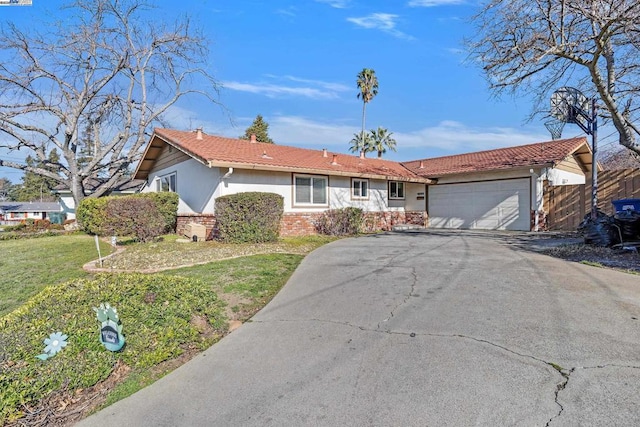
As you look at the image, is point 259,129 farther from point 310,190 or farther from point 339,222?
point 339,222

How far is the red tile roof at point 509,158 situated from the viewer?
1480cm

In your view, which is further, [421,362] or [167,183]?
[167,183]

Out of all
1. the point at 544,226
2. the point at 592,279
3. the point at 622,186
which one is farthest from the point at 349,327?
the point at 622,186

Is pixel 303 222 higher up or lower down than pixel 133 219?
lower down

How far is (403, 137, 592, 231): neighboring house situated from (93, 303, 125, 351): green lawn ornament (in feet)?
49.8

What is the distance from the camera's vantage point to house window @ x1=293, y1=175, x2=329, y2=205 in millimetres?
14094

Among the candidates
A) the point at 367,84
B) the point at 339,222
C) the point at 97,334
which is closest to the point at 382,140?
the point at 367,84

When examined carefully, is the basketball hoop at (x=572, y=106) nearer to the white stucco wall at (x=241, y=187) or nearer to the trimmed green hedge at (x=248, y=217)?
the white stucco wall at (x=241, y=187)

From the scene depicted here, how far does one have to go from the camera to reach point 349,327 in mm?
4133

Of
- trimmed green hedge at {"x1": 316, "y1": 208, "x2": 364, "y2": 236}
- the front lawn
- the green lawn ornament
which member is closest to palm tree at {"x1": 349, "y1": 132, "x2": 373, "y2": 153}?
trimmed green hedge at {"x1": 316, "y1": 208, "x2": 364, "y2": 236}

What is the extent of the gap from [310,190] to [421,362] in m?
11.6

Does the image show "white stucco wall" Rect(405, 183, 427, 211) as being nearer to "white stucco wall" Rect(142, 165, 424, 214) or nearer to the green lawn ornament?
"white stucco wall" Rect(142, 165, 424, 214)


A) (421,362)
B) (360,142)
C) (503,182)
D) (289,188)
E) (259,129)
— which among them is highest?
(360,142)

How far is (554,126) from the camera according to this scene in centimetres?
1328
